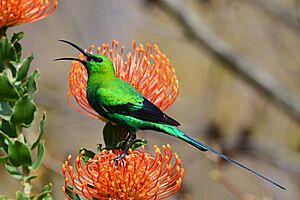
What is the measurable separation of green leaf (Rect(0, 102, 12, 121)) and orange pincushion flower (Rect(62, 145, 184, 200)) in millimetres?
333

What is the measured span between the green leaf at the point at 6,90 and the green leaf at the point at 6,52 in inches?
3.0

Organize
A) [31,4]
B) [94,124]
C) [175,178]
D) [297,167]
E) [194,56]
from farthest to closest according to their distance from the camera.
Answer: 1. [194,56]
2. [94,124]
3. [297,167]
4. [31,4]
5. [175,178]

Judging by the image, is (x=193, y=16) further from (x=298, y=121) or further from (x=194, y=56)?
(x=194, y=56)

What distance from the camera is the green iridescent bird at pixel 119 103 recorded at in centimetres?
225

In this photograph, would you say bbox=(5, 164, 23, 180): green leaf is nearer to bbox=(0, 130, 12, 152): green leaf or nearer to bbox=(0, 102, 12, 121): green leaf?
bbox=(0, 130, 12, 152): green leaf

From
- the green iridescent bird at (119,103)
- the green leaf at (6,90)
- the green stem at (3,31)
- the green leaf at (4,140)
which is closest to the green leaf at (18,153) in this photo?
the green leaf at (4,140)

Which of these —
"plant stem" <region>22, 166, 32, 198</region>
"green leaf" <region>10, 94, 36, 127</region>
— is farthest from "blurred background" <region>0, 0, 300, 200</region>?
"green leaf" <region>10, 94, 36, 127</region>

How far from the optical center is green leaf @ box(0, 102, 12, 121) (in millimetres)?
2309

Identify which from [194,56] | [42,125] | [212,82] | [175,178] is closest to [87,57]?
[42,125]

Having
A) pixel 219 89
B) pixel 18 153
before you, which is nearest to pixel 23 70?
pixel 18 153

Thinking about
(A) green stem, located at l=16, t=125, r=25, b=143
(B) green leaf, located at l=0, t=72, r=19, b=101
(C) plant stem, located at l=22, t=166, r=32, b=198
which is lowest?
(C) plant stem, located at l=22, t=166, r=32, b=198

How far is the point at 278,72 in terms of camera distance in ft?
28.6

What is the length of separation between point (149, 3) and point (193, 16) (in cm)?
44

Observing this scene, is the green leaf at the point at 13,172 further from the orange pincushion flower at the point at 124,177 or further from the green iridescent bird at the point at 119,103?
the green iridescent bird at the point at 119,103
